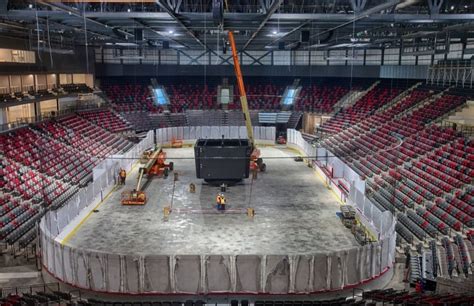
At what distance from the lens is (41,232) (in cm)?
1859

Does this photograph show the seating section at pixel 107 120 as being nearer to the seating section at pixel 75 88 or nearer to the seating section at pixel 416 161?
the seating section at pixel 75 88

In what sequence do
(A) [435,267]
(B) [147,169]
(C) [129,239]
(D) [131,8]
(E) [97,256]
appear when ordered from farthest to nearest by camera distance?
1. (B) [147,169]
2. (D) [131,8]
3. (C) [129,239]
4. (A) [435,267]
5. (E) [97,256]

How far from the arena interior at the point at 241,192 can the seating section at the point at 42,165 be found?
0.13 m

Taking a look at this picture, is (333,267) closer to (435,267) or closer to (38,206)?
(435,267)

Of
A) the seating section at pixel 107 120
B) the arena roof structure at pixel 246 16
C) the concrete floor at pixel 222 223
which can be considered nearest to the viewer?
the arena roof structure at pixel 246 16

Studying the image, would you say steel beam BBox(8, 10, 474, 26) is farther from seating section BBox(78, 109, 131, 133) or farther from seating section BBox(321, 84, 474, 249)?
seating section BBox(78, 109, 131, 133)

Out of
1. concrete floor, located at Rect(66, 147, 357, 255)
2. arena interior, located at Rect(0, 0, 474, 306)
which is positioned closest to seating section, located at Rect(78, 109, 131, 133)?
arena interior, located at Rect(0, 0, 474, 306)

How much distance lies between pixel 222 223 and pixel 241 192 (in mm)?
6930

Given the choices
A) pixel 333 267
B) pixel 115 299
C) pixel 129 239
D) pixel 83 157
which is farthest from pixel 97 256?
pixel 83 157

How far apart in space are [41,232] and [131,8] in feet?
38.8

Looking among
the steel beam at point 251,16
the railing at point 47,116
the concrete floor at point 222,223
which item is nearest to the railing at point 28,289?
the concrete floor at point 222,223

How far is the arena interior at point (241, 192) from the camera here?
16.6 meters

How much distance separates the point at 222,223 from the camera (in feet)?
79.5

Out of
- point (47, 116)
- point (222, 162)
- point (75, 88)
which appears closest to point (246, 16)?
point (222, 162)
